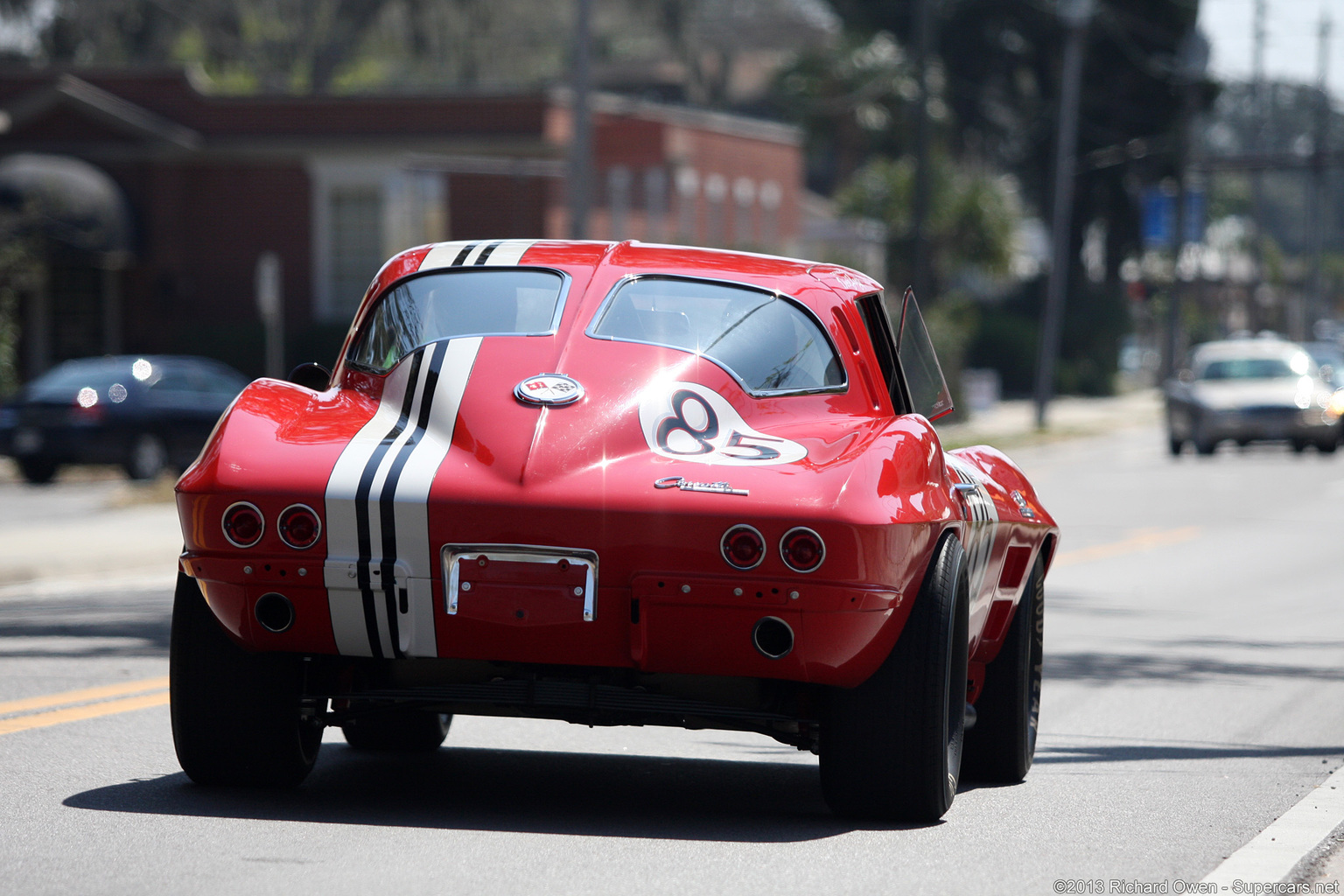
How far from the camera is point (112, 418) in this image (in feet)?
78.8

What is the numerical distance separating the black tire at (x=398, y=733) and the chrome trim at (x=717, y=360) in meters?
1.78

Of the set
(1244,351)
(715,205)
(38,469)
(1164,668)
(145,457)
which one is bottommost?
(38,469)

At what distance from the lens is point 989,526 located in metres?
6.58

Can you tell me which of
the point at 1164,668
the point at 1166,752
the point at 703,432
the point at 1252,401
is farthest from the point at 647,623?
the point at 1252,401

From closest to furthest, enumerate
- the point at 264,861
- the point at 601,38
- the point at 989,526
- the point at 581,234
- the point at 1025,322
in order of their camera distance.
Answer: the point at 264,861 < the point at 989,526 < the point at 581,234 < the point at 1025,322 < the point at 601,38

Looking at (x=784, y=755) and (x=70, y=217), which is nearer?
(x=784, y=755)

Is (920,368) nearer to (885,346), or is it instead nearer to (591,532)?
(885,346)

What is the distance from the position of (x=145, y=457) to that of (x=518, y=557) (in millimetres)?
19627

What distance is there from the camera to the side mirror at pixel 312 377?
650 cm

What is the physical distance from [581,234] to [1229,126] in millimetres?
112708

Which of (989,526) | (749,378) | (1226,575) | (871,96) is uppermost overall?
(871,96)

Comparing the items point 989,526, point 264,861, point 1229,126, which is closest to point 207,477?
point 264,861

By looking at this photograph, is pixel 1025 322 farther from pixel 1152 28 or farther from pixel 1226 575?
pixel 1226 575

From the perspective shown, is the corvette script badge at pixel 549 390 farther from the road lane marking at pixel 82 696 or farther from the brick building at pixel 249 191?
the brick building at pixel 249 191
